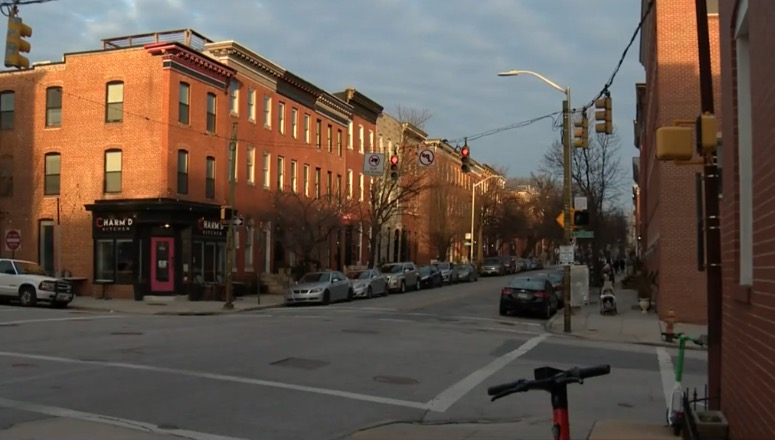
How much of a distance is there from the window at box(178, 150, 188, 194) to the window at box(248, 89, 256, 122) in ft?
18.6

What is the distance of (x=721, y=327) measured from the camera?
8.10 meters

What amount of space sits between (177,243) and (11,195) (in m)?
8.71

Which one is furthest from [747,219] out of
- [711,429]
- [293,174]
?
[293,174]

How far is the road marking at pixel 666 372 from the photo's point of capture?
11.7 m

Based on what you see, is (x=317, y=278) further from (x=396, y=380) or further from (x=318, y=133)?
(x=396, y=380)

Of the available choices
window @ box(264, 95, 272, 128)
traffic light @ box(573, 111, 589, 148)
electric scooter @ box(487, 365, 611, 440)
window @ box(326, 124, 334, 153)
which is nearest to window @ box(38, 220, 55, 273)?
window @ box(264, 95, 272, 128)

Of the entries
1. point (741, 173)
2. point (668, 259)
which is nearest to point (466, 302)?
point (668, 259)

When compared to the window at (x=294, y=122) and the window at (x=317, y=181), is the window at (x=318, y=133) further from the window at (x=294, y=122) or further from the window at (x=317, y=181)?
the window at (x=294, y=122)

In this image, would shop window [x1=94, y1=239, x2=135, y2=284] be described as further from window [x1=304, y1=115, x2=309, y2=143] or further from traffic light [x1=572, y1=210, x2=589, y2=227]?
traffic light [x1=572, y1=210, x2=589, y2=227]

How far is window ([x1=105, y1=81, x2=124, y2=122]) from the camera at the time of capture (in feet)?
106

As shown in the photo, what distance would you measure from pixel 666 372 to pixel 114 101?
2651 cm

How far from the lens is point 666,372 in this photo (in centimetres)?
1398

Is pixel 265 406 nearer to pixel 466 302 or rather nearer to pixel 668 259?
pixel 668 259

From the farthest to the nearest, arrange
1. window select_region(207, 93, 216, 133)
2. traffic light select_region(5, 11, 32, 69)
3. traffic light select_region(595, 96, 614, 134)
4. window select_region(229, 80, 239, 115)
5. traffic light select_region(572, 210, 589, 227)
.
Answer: window select_region(229, 80, 239, 115) < window select_region(207, 93, 216, 133) < traffic light select_region(572, 210, 589, 227) < traffic light select_region(595, 96, 614, 134) < traffic light select_region(5, 11, 32, 69)
